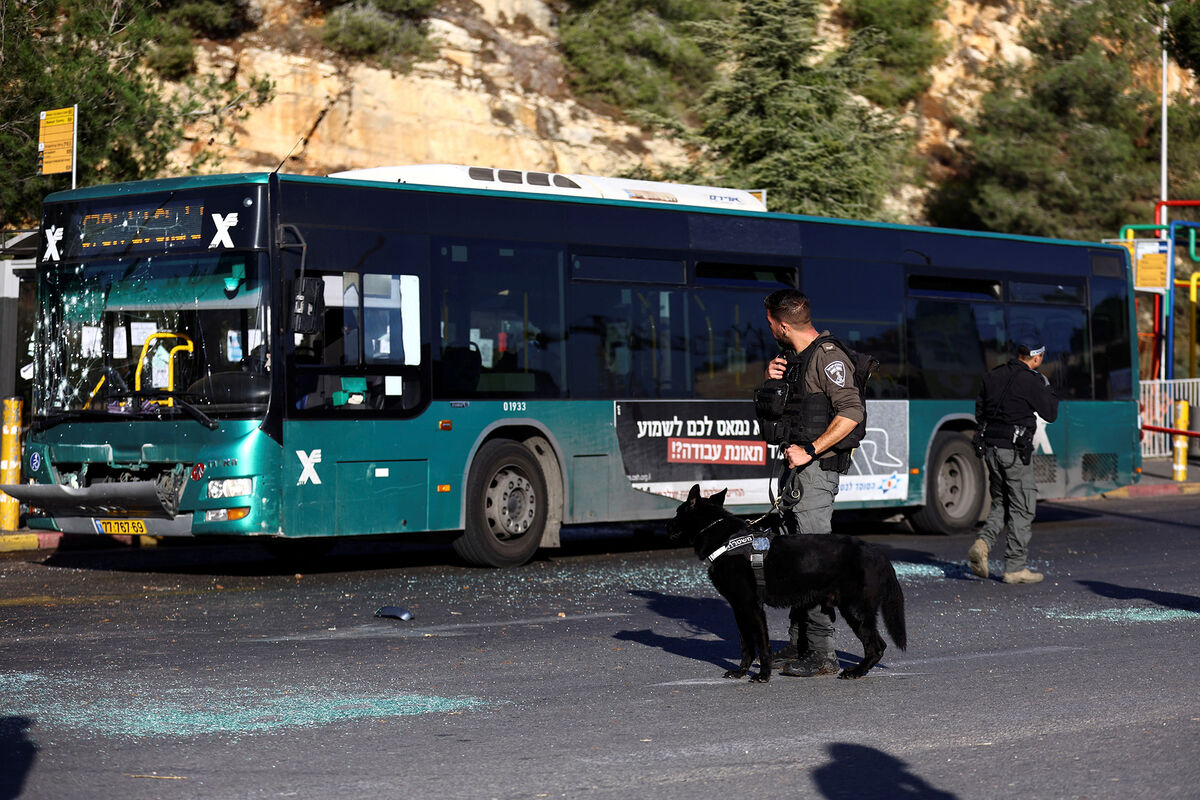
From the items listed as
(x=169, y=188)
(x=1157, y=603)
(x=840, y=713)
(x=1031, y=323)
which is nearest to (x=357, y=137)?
(x=1031, y=323)

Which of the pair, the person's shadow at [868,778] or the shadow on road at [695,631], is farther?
the shadow on road at [695,631]

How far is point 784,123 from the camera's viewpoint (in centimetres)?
3194

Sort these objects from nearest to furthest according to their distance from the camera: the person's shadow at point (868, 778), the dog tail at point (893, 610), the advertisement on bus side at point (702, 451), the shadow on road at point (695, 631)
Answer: the person's shadow at point (868, 778) → the dog tail at point (893, 610) → the shadow on road at point (695, 631) → the advertisement on bus side at point (702, 451)

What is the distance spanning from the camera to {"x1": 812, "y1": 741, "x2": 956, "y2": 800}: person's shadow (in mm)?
5352

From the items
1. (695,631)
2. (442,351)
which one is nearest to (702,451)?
(442,351)

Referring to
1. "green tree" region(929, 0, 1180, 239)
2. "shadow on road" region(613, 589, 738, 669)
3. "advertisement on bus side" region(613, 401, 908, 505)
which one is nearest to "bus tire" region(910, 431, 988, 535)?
"advertisement on bus side" region(613, 401, 908, 505)

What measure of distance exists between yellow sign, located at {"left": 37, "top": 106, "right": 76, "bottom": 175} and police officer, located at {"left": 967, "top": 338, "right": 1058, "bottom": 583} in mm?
9759

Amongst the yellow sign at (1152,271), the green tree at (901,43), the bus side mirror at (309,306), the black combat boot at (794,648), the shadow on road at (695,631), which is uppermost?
the green tree at (901,43)

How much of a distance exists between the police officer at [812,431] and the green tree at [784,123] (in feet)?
77.5

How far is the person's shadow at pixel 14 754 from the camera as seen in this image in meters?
5.48

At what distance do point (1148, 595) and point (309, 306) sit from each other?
670cm

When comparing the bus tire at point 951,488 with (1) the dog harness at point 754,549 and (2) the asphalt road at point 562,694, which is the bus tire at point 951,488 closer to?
(2) the asphalt road at point 562,694

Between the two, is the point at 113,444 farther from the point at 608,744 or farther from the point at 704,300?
the point at 608,744

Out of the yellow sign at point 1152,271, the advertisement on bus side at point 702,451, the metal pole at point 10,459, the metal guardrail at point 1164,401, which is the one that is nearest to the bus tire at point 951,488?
the advertisement on bus side at point 702,451
